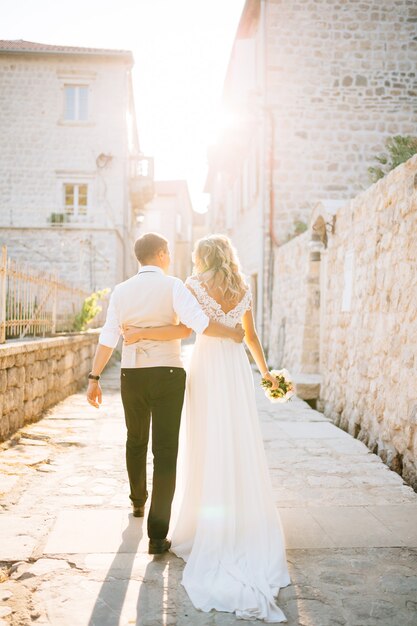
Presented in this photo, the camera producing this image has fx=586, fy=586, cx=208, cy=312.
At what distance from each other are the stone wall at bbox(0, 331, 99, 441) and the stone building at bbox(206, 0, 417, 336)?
18.3 feet

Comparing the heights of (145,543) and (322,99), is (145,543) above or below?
below

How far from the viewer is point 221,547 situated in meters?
3.06

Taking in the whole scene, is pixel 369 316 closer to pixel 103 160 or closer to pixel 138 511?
pixel 138 511

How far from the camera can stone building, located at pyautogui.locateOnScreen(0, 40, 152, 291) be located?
19.8 meters

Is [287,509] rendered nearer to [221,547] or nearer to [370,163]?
[221,547]

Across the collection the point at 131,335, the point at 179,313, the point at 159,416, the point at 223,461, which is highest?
the point at 179,313

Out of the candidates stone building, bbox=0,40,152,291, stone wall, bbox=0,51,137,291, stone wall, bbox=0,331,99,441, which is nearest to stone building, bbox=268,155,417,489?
stone wall, bbox=0,331,99,441

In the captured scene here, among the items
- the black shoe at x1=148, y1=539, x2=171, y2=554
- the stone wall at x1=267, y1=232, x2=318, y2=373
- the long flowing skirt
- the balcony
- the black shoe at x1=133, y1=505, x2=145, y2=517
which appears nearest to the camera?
the long flowing skirt

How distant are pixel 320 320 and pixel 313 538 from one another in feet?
20.5

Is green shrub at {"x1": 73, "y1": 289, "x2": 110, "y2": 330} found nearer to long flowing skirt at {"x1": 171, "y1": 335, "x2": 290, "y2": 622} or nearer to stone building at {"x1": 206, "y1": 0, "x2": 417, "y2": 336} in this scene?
stone building at {"x1": 206, "y1": 0, "x2": 417, "y2": 336}

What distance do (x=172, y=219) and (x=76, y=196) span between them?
1925 centimetres

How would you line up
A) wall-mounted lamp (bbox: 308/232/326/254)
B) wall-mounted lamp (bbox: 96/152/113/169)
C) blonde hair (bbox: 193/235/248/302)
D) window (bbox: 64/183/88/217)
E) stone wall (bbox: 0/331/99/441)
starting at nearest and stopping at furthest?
blonde hair (bbox: 193/235/248/302) < stone wall (bbox: 0/331/99/441) < wall-mounted lamp (bbox: 308/232/326/254) < wall-mounted lamp (bbox: 96/152/113/169) < window (bbox: 64/183/88/217)

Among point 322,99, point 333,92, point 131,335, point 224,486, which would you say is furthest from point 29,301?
point 333,92

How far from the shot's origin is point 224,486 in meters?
→ 3.21
